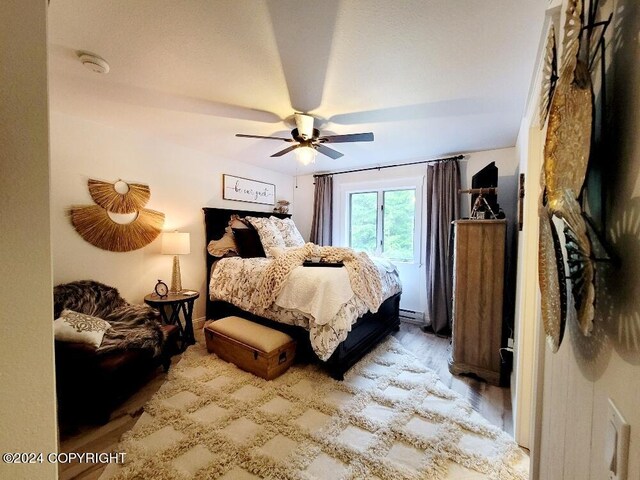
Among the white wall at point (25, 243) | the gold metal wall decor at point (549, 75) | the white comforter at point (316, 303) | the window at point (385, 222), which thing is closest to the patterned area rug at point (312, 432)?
the white comforter at point (316, 303)

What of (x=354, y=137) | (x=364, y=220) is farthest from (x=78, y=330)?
(x=364, y=220)

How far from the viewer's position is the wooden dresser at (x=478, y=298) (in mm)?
2311

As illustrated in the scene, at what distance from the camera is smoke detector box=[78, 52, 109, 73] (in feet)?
5.25

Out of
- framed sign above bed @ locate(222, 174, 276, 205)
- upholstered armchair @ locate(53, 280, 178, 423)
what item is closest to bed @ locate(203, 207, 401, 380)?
framed sign above bed @ locate(222, 174, 276, 205)

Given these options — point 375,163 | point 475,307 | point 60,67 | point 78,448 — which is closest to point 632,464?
point 475,307

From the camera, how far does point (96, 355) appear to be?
180 centimetres

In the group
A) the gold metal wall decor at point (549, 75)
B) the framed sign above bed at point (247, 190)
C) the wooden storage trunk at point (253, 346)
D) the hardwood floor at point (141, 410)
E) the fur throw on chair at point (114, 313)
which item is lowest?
the hardwood floor at point (141, 410)

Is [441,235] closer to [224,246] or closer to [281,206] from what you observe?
[281,206]

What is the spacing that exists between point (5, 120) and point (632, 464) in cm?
123

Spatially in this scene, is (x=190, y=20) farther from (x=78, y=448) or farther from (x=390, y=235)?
(x=390, y=235)

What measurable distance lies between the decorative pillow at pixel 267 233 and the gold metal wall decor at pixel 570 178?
3.28 m

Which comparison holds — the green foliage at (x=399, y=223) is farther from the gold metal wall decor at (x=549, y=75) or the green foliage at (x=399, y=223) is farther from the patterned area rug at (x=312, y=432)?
the gold metal wall decor at (x=549, y=75)

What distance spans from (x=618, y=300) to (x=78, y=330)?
8.68 feet

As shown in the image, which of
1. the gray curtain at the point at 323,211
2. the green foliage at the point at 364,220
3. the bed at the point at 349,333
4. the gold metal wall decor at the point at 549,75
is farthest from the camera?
the gray curtain at the point at 323,211
